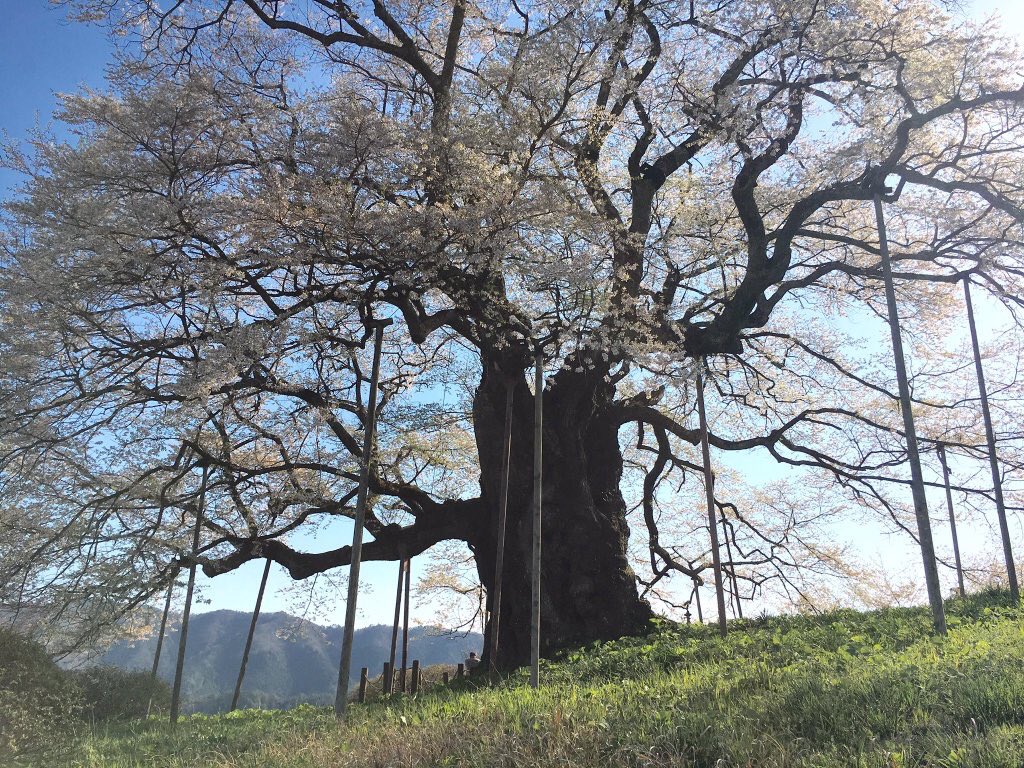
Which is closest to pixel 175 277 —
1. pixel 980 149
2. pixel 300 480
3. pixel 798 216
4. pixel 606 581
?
pixel 300 480

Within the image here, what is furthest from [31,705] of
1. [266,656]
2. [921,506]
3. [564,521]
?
[266,656]

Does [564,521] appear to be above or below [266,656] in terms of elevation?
above

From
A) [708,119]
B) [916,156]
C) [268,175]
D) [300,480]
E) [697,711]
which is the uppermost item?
[708,119]

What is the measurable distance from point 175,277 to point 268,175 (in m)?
2.08

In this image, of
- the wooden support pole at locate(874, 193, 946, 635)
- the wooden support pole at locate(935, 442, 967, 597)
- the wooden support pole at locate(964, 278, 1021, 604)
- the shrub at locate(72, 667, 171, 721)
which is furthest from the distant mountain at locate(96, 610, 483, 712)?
the wooden support pole at locate(874, 193, 946, 635)

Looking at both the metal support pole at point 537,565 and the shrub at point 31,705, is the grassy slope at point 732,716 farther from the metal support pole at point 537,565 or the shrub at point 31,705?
the shrub at point 31,705

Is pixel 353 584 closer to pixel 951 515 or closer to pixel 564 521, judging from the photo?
pixel 564 521

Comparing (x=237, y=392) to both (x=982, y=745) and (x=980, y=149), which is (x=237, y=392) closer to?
(x=982, y=745)

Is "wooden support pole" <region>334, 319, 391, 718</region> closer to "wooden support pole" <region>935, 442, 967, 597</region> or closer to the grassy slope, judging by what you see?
the grassy slope

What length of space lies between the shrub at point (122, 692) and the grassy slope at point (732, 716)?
1748cm

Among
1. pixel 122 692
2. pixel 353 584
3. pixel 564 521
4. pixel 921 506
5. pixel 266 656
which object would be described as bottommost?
pixel 266 656

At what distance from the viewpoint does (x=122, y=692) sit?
2497 centimetres

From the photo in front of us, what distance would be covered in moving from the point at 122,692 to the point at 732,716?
26720 mm

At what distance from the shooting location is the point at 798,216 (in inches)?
496
